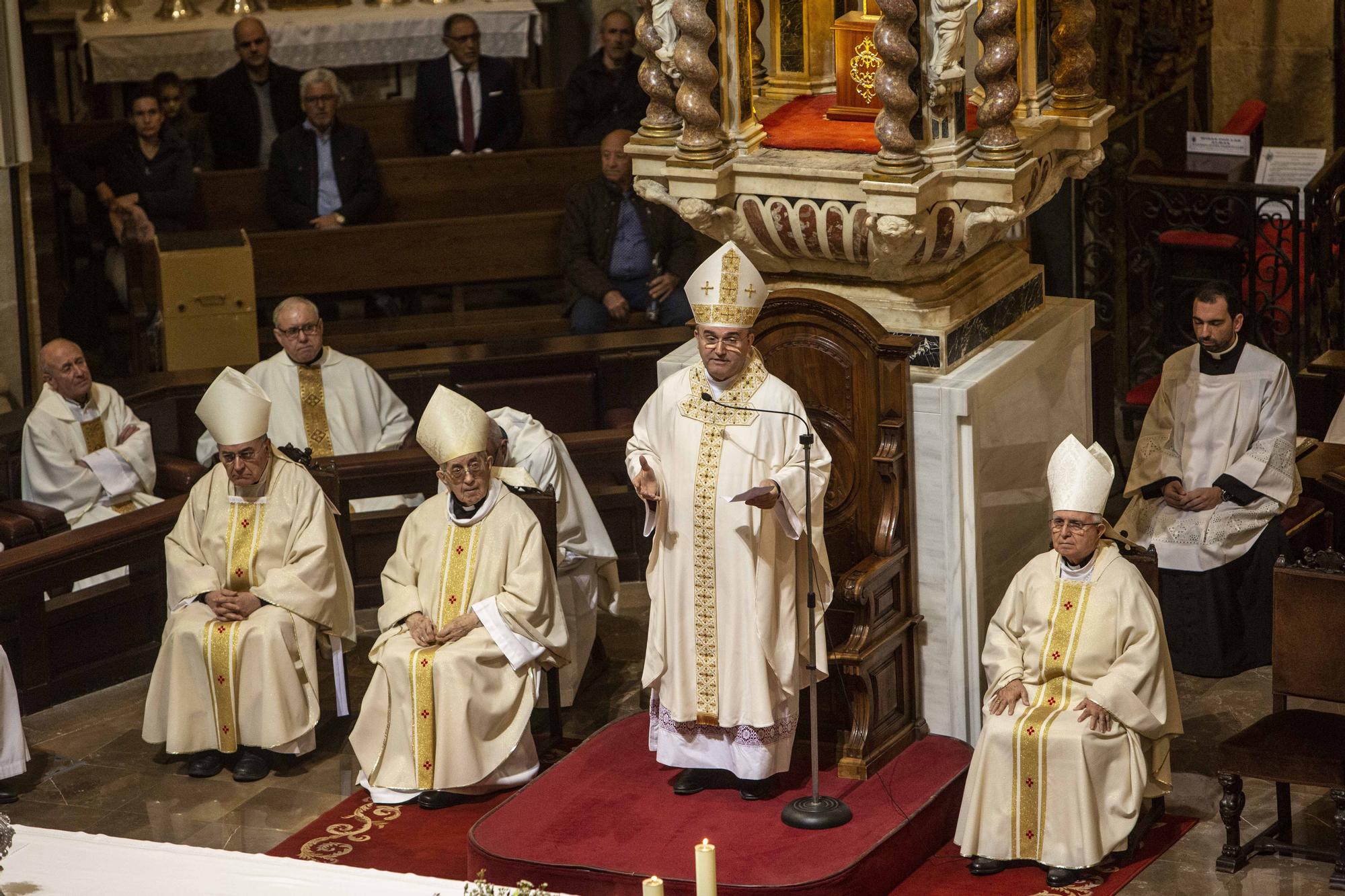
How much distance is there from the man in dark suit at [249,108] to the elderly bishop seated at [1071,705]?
639cm

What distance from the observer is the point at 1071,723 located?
6574 millimetres

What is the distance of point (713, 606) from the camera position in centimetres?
689

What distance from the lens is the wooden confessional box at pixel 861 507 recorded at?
6953mm

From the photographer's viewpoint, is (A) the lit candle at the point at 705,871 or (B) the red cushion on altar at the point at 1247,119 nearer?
(A) the lit candle at the point at 705,871

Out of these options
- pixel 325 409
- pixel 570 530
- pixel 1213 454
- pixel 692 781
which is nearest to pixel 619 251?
pixel 325 409

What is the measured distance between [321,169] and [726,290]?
4.99 m

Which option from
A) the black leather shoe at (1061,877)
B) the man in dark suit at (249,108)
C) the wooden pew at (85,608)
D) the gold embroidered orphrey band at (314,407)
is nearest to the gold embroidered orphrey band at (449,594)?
the wooden pew at (85,608)

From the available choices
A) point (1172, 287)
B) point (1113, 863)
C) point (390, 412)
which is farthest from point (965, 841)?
point (1172, 287)

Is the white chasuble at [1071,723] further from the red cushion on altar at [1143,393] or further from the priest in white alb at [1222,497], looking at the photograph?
the red cushion on altar at [1143,393]

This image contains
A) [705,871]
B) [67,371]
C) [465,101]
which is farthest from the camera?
[465,101]

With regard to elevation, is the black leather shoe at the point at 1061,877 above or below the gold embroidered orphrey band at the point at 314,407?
below

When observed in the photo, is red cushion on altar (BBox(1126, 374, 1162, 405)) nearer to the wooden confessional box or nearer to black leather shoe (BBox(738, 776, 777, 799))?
the wooden confessional box

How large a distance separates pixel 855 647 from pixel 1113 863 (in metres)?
1.03

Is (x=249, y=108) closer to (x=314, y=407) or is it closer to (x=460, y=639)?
(x=314, y=407)
